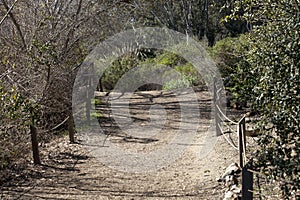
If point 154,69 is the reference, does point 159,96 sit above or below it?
below

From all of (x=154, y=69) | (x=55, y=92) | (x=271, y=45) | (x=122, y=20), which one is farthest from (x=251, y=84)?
(x=154, y=69)

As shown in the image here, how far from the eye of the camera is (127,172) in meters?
6.27

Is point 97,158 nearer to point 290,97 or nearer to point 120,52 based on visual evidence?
point 290,97

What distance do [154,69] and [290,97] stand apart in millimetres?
13513

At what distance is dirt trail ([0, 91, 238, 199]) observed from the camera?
524cm

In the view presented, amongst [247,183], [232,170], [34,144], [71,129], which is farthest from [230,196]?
[71,129]

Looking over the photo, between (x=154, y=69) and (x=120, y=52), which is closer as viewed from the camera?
(x=120, y=52)

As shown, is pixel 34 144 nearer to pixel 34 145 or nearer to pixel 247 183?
pixel 34 145

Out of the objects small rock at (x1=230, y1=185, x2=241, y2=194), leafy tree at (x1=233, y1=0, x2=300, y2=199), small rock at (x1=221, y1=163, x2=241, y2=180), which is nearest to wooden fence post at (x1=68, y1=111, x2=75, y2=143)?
small rock at (x1=221, y1=163, x2=241, y2=180)

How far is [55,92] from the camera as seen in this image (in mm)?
7270

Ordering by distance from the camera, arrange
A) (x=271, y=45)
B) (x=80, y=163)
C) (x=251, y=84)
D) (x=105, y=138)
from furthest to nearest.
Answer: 1. (x=105, y=138)
2. (x=80, y=163)
3. (x=251, y=84)
4. (x=271, y=45)

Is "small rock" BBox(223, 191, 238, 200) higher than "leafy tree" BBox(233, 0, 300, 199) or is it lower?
lower

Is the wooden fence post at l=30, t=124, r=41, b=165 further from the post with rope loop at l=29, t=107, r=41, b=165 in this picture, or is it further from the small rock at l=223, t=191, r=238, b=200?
the small rock at l=223, t=191, r=238, b=200

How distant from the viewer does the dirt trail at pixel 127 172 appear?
5.24m
